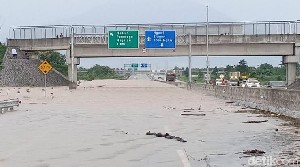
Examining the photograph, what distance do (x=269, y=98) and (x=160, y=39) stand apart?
157 feet

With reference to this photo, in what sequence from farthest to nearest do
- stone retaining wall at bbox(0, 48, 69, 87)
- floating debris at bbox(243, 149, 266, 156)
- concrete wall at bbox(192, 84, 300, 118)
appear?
1. stone retaining wall at bbox(0, 48, 69, 87)
2. concrete wall at bbox(192, 84, 300, 118)
3. floating debris at bbox(243, 149, 266, 156)

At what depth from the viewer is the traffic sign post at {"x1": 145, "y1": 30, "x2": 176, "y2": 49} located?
75.6 m

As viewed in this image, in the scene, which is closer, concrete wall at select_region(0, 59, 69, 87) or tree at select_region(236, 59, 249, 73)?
concrete wall at select_region(0, 59, 69, 87)

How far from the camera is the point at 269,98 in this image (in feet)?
94.5

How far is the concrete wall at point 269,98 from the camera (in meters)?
23.5

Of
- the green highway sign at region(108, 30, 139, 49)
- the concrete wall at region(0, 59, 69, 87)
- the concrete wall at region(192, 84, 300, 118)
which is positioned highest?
the green highway sign at region(108, 30, 139, 49)

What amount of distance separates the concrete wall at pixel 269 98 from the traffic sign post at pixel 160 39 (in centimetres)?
2930

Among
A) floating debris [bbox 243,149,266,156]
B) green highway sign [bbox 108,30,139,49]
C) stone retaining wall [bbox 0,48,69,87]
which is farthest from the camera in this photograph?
stone retaining wall [bbox 0,48,69,87]

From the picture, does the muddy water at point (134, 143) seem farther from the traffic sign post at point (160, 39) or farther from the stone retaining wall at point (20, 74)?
the stone retaining wall at point (20, 74)

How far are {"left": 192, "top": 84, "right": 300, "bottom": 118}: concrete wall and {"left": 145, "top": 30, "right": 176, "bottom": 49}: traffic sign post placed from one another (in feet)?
96.1

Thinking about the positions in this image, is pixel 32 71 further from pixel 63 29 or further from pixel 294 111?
pixel 294 111

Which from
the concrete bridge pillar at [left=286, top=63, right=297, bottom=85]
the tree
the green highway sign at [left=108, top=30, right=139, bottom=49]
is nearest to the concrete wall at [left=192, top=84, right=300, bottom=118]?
the green highway sign at [left=108, top=30, right=139, bottom=49]

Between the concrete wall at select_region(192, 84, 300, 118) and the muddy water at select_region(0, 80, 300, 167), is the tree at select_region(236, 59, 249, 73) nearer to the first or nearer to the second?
the concrete wall at select_region(192, 84, 300, 118)

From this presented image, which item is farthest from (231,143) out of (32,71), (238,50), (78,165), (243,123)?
(32,71)
